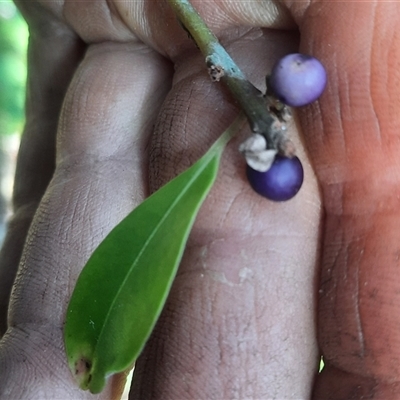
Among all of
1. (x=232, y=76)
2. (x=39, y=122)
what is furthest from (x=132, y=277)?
(x=39, y=122)

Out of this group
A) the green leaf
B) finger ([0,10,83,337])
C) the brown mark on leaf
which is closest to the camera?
the green leaf

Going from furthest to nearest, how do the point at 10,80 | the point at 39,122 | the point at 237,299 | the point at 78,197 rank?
the point at 10,80 < the point at 39,122 < the point at 78,197 < the point at 237,299

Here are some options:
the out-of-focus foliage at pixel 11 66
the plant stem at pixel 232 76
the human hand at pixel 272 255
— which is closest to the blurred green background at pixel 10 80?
the out-of-focus foliage at pixel 11 66

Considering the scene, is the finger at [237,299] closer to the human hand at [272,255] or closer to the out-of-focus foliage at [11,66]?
the human hand at [272,255]

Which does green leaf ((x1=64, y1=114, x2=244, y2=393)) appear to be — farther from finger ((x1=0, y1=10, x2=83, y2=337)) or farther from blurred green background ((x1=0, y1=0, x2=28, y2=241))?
blurred green background ((x1=0, y1=0, x2=28, y2=241))

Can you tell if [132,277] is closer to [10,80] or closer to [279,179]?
[279,179]

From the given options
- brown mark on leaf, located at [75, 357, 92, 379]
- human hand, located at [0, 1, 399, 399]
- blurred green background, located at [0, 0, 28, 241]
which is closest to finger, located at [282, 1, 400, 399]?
human hand, located at [0, 1, 399, 399]
